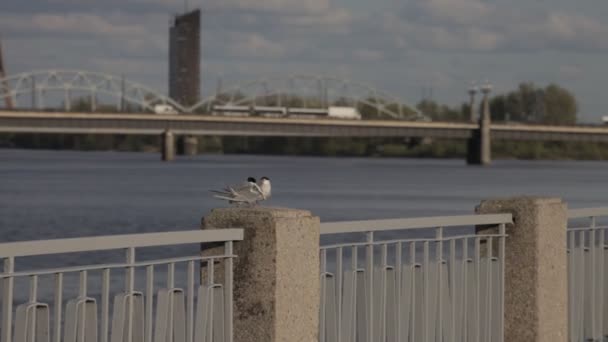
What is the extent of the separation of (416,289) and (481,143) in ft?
493

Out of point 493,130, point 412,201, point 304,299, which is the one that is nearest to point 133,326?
point 304,299

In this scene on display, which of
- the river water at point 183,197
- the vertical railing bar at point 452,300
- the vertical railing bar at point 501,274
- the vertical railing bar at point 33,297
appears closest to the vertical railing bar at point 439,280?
the vertical railing bar at point 452,300

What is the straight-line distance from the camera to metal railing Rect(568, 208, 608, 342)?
451 inches

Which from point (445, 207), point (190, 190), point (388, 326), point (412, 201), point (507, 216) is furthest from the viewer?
point (190, 190)

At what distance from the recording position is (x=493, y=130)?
6225 inches

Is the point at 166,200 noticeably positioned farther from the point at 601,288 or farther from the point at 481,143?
the point at 481,143

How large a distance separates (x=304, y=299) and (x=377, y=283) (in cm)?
123

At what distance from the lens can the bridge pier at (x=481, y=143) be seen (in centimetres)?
15675

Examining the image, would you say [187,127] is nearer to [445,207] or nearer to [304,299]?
[445,207]

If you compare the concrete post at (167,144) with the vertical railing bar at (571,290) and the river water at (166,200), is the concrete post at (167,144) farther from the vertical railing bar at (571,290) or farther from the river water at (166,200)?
the vertical railing bar at (571,290)

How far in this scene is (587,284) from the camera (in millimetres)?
11781

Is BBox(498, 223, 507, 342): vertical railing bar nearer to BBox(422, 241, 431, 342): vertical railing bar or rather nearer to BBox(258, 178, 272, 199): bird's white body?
BBox(422, 241, 431, 342): vertical railing bar

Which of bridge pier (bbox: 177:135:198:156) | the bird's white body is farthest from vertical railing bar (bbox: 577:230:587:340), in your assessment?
bridge pier (bbox: 177:135:198:156)

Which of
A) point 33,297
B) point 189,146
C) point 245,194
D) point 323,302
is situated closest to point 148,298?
point 33,297
